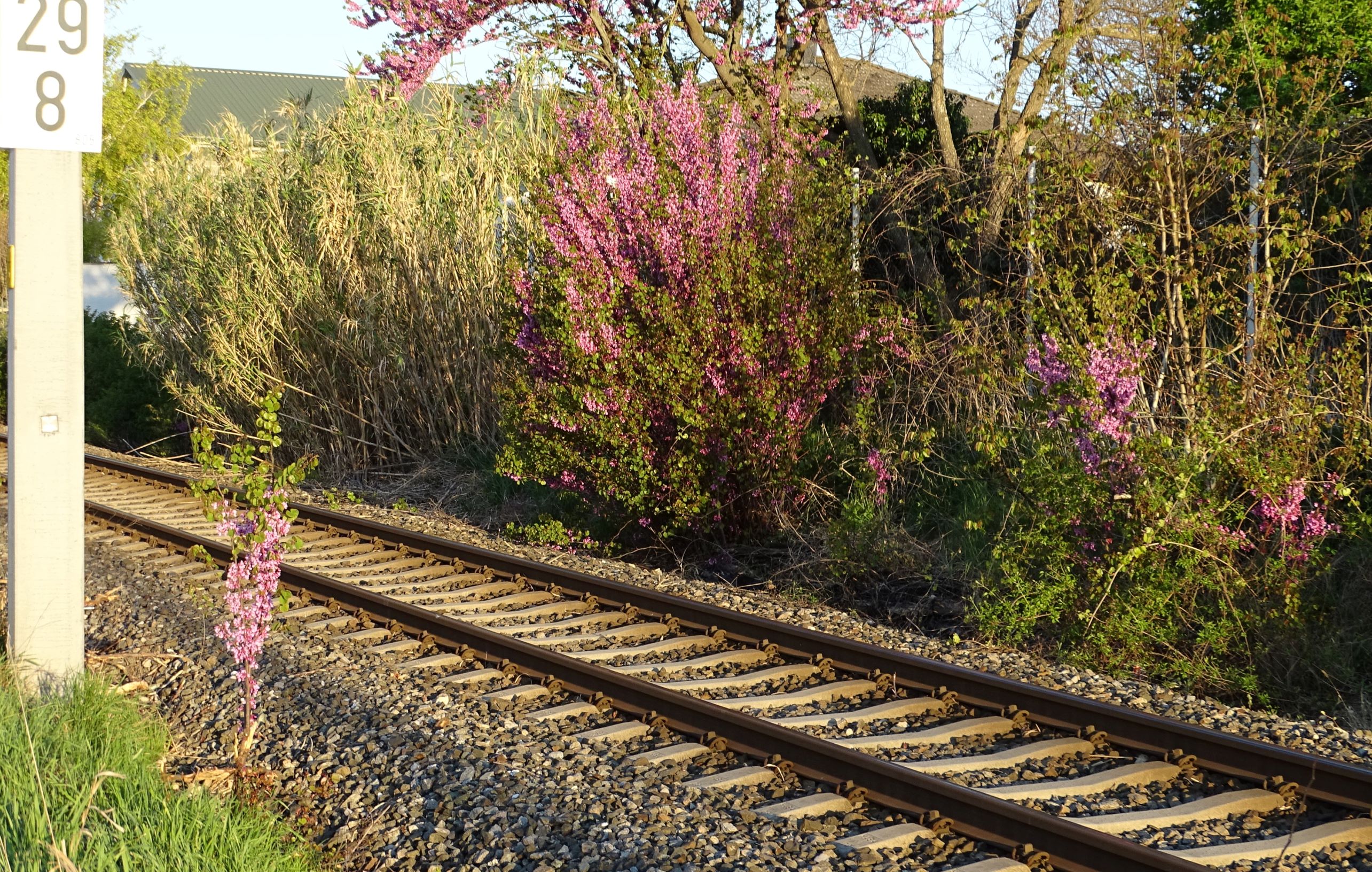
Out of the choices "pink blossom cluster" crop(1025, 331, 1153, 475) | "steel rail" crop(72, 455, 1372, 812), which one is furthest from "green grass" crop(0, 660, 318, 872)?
"pink blossom cluster" crop(1025, 331, 1153, 475)

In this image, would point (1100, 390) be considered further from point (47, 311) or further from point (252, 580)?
point (47, 311)

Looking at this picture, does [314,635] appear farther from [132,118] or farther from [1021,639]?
[132,118]

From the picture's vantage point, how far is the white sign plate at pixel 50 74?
579cm

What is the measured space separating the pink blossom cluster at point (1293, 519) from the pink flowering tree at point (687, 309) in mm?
3427

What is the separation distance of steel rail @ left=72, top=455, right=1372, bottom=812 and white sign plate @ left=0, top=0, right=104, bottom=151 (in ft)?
14.1

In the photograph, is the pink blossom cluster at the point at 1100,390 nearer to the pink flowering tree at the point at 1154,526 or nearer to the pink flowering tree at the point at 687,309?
the pink flowering tree at the point at 1154,526

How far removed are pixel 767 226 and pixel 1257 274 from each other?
3.68 meters

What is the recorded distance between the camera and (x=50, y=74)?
5.86 meters

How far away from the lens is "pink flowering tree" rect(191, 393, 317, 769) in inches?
227

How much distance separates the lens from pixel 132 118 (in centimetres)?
3975

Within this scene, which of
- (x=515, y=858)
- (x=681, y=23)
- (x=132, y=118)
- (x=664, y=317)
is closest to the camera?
(x=515, y=858)

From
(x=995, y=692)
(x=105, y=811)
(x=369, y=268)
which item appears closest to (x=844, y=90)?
(x=369, y=268)

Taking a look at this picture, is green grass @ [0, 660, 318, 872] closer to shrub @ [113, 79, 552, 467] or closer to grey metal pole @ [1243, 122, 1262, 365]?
grey metal pole @ [1243, 122, 1262, 365]

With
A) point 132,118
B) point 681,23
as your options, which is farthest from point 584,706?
point 132,118
